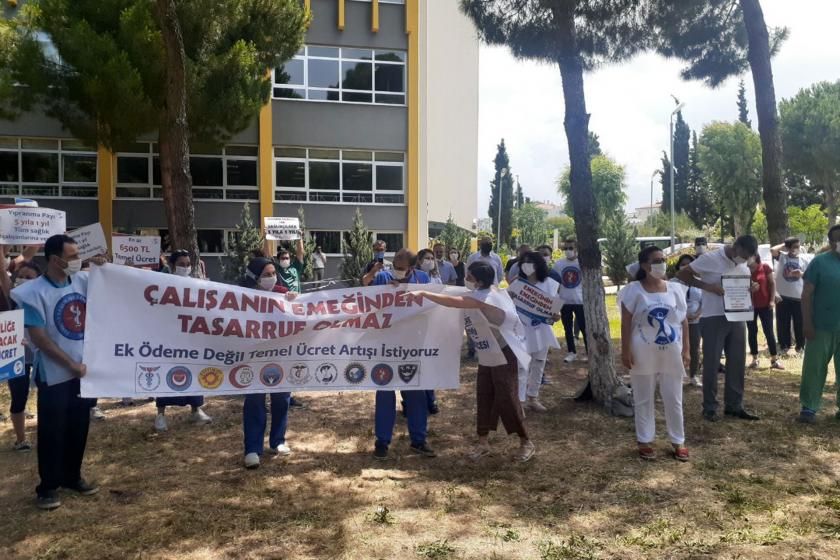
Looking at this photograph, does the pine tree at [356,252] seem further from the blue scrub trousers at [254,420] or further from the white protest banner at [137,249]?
the blue scrub trousers at [254,420]

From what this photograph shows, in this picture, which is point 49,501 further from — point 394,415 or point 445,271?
point 445,271

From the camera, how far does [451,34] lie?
4384cm

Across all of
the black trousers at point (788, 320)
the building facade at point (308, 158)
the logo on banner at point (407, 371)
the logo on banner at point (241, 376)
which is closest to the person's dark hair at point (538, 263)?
the logo on banner at point (407, 371)

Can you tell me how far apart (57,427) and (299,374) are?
1.87m

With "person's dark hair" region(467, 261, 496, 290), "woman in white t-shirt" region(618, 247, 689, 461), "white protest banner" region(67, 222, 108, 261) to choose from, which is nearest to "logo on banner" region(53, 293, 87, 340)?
"white protest banner" region(67, 222, 108, 261)

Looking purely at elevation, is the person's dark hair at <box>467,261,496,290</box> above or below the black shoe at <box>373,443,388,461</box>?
above

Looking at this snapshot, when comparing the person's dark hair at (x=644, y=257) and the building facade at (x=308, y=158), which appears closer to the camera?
the person's dark hair at (x=644, y=257)

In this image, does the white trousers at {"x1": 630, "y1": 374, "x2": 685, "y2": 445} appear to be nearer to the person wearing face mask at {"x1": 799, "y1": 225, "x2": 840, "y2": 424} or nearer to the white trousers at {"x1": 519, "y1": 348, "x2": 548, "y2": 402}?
the white trousers at {"x1": 519, "y1": 348, "x2": 548, "y2": 402}

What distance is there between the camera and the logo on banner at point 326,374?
19.5 feet

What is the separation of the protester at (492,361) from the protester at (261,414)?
1421 millimetres

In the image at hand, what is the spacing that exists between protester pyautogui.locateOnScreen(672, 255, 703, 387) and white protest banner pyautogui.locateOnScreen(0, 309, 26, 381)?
6.86 m

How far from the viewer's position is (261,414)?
5.77 m

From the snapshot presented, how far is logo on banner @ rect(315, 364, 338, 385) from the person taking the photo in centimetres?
595

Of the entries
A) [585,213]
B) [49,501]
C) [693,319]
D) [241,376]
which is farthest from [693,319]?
[49,501]
